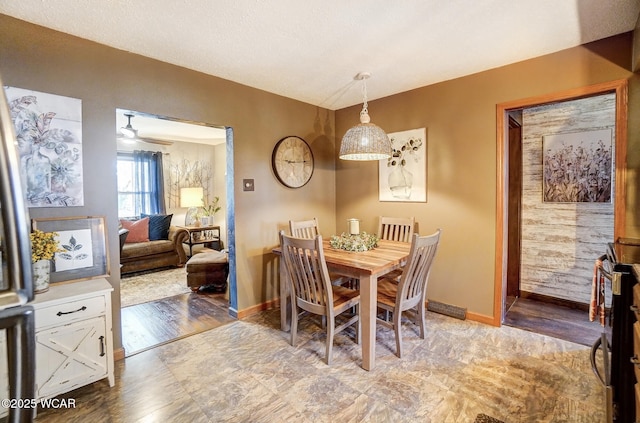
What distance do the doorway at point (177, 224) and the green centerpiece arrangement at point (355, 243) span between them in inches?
42.5

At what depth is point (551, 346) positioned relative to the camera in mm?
2457

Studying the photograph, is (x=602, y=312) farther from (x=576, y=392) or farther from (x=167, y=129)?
(x=167, y=129)

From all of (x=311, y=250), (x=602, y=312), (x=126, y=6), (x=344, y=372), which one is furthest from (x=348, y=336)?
(x=126, y=6)

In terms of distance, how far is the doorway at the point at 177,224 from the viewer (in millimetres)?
2887

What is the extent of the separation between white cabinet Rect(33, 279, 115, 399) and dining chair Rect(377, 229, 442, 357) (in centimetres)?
193

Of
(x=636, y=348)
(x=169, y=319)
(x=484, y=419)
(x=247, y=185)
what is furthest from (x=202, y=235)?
(x=636, y=348)

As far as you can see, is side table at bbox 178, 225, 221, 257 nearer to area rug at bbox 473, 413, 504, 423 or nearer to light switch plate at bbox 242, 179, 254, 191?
light switch plate at bbox 242, 179, 254, 191

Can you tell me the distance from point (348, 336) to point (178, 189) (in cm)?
480

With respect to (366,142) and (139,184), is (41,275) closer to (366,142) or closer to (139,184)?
(366,142)

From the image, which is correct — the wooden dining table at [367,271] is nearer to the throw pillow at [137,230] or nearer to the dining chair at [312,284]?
the dining chair at [312,284]

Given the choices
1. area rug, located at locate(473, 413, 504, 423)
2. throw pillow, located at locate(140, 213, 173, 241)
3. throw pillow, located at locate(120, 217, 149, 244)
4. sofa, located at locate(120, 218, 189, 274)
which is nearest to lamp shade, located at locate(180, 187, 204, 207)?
throw pillow, located at locate(140, 213, 173, 241)

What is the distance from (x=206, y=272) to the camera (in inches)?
152

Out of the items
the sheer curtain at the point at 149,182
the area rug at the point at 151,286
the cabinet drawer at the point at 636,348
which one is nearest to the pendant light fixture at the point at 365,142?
the cabinet drawer at the point at 636,348

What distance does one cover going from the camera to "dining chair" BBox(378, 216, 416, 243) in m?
3.25
